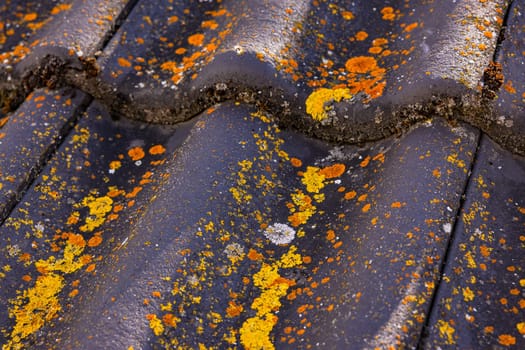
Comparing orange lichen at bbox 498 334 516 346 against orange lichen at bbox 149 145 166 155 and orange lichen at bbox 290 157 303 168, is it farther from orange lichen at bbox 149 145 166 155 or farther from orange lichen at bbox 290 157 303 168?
orange lichen at bbox 149 145 166 155

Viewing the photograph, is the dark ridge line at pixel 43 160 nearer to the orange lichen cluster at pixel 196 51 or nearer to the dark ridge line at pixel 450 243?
the orange lichen cluster at pixel 196 51

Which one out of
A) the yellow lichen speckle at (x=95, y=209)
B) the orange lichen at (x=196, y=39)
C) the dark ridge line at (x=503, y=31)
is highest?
the dark ridge line at (x=503, y=31)

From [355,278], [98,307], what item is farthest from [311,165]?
[98,307]

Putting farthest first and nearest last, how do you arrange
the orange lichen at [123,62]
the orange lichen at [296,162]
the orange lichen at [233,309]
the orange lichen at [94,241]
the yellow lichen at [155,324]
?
the orange lichen at [123,62]
the orange lichen at [296,162]
the orange lichen at [94,241]
the orange lichen at [233,309]
the yellow lichen at [155,324]

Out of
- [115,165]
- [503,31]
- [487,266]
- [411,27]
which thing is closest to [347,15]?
[411,27]

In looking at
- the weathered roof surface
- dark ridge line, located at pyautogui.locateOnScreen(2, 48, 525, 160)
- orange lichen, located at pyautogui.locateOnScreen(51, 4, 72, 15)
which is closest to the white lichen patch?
the weathered roof surface

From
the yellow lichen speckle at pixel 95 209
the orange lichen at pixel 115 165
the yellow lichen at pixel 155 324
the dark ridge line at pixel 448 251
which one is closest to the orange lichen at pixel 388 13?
the dark ridge line at pixel 448 251

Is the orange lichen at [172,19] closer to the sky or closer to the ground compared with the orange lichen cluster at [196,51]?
closer to the sky
